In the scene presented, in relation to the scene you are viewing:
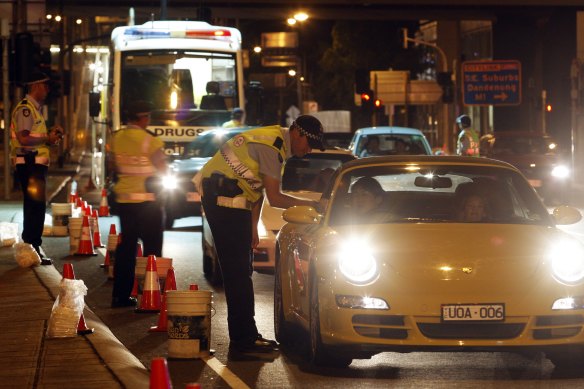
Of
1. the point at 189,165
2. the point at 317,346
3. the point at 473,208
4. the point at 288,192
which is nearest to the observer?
the point at 317,346

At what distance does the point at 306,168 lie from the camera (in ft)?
58.0

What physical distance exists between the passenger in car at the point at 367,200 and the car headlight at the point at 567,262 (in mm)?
1331

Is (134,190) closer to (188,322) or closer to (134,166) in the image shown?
(134,166)

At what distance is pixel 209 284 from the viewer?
15258mm

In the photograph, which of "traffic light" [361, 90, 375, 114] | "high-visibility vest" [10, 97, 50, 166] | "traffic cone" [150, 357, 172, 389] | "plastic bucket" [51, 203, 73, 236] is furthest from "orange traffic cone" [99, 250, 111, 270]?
"traffic light" [361, 90, 375, 114]

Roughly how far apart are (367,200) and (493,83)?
3418cm

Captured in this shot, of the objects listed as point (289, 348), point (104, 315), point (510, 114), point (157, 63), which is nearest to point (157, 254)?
point (104, 315)

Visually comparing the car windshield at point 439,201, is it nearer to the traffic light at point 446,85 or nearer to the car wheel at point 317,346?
the car wheel at point 317,346

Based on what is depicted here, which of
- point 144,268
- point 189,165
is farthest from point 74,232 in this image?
point 144,268

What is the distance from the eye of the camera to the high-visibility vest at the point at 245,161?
33.8 feet

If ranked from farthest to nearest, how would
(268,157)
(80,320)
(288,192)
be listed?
(288,192) < (80,320) < (268,157)

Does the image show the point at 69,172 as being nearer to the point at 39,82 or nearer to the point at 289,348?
the point at 39,82

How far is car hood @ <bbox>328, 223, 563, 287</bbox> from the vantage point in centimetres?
893

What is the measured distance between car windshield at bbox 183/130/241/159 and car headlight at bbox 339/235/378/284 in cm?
1307
